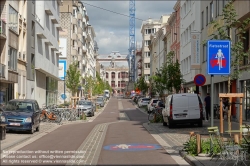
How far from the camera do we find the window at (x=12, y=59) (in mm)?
35969

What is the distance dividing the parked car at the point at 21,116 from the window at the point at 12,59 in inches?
471

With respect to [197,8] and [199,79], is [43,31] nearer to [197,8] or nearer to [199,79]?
[197,8]

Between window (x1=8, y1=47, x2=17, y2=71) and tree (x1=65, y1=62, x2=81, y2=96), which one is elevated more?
window (x1=8, y1=47, x2=17, y2=71)

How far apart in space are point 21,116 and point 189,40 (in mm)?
33555

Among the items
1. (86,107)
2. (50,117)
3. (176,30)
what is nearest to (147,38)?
(176,30)

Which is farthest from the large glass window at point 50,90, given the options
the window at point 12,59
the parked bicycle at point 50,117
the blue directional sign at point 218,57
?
the blue directional sign at point 218,57

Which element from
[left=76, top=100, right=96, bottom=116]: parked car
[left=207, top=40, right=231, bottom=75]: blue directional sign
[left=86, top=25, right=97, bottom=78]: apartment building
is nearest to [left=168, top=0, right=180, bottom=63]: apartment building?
[left=76, top=100, right=96, bottom=116]: parked car

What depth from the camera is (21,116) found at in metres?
22.8

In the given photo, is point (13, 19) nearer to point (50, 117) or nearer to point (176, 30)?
point (50, 117)

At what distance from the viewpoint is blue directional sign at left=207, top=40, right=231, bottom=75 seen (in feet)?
46.2

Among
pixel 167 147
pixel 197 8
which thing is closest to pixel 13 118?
pixel 167 147

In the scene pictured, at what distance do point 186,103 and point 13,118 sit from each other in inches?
386

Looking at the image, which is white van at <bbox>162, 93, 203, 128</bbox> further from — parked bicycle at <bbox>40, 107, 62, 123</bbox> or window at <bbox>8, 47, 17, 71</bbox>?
window at <bbox>8, 47, 17, 71</bbox>

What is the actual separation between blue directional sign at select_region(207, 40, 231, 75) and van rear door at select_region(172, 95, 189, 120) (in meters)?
12.7
